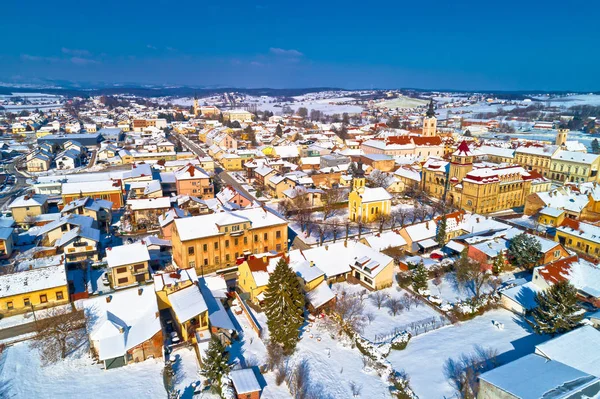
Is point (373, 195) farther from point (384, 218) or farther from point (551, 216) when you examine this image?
point (551, 216)

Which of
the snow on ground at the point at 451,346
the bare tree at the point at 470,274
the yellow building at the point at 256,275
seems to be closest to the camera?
the snow on ground at the point at 451,346

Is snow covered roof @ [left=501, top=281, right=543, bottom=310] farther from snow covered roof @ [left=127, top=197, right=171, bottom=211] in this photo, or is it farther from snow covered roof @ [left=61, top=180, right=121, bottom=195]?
snow covered roof @ [left=61, top=180, right=121, bottom=195]

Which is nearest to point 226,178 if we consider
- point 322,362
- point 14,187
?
point 14,187

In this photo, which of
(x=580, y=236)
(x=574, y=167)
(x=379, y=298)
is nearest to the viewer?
(x=379, y=298)

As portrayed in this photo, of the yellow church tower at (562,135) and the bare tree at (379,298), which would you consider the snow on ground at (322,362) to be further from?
the yellow church tower at (562,135)

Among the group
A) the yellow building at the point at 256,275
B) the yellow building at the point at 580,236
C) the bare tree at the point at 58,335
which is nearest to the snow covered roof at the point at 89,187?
the bare tree at the point at 58,335

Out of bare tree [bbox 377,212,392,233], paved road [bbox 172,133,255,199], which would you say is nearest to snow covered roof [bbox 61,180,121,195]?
paved road [bbox 172,133,255,199]

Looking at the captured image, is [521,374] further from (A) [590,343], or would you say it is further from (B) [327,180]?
(B) [327,180]

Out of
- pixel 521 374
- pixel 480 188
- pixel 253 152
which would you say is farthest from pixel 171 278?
pixel 253 152
